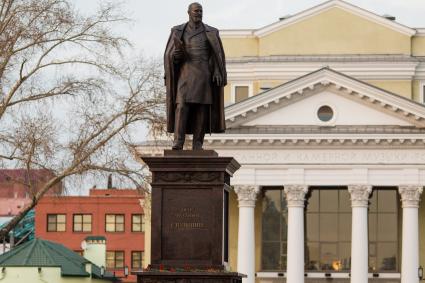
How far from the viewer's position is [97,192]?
131375 millimetres

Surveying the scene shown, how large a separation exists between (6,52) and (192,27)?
22585mm

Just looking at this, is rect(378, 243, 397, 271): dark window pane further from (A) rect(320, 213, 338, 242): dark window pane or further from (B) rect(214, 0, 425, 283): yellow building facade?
(A) rect(320, 213, 338, 242): dark window pane

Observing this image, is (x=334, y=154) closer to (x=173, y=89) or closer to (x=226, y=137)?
(x=226, y=137)

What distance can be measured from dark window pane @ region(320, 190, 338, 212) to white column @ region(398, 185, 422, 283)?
4.69 meters

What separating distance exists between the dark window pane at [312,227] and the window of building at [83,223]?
41.7m

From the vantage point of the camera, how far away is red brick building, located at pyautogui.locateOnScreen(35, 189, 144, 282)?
124938mm

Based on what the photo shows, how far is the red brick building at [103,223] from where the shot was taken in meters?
125

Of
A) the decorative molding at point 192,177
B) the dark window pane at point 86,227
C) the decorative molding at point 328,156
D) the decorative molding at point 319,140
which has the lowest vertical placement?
Result: the decorative molding at point 192,177

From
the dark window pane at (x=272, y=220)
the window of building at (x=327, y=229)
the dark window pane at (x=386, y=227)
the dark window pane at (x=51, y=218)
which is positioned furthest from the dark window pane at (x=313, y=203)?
the dark window pane at (x=51, y=218)

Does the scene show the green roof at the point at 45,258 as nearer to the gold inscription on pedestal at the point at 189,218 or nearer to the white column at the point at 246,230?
the white column at the point at 246,230

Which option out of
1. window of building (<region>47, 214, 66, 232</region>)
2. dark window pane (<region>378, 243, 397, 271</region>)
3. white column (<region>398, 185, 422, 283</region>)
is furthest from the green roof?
window of building (<region>47, 214, 66, 232</region>)

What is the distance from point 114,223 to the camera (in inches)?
4998

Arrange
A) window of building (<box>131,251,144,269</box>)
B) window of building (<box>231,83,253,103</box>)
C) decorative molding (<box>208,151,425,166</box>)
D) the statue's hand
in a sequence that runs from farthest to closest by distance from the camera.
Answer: window of building (<box>131,251,144,269</box>) < window of building (<box>231,83,253,103</box>) < decorative molding (<box>208,151,425,166</box>) < the statue's hand

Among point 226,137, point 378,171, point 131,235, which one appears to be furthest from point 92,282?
point 131,235
